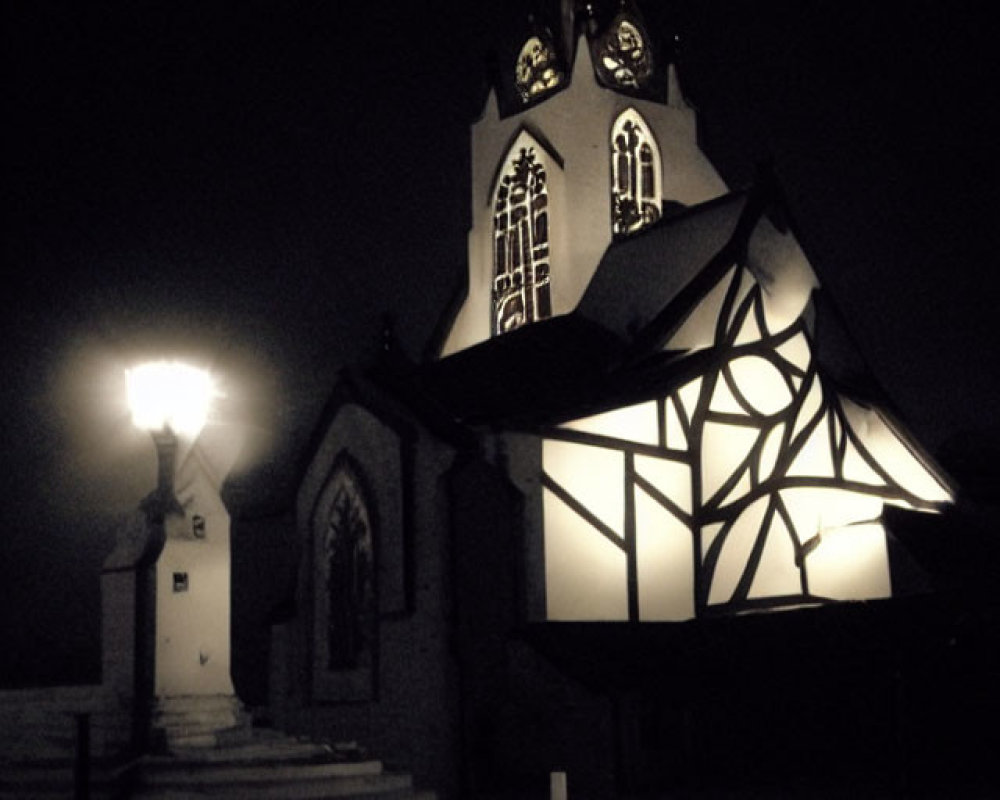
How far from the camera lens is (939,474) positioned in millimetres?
22031

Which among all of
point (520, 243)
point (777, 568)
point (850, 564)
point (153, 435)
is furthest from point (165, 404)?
point (520, 243)

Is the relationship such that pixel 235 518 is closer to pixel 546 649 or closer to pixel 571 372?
pixel 571 372

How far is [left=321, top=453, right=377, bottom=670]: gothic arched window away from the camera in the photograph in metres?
21.1

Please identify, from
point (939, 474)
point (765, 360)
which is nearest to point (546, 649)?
point (765, 360)

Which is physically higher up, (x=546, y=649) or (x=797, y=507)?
(x=797, y=507)

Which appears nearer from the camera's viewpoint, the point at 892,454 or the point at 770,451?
the point at 770,451

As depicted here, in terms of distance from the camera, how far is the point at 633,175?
88.7 feet

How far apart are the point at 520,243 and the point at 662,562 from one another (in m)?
9.85

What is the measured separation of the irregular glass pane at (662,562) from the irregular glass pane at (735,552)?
1.47 ft

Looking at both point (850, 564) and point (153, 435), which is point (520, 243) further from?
point (153, 435)

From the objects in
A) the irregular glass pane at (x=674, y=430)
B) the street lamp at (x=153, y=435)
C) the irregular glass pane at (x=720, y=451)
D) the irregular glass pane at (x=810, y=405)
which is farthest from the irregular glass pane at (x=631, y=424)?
the street lamp at (x=153, y=435)

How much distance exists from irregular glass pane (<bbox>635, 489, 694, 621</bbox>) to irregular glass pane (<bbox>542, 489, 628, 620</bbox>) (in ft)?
1.25

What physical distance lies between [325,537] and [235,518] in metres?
5.07

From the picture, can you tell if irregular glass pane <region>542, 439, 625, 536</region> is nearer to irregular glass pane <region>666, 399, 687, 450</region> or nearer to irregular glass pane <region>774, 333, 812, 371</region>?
irregular glass pane <region>666, 399, 687, 450</region>
